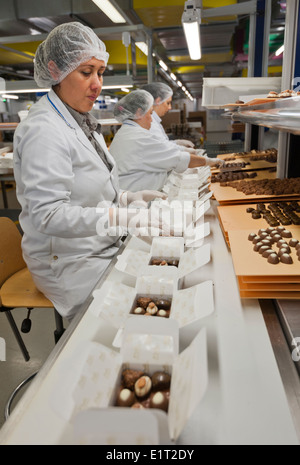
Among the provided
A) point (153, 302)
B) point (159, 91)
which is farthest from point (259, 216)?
point (159, 91)

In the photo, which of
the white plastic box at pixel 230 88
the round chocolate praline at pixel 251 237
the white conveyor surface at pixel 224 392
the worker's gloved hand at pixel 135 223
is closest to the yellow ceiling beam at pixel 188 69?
the white plastic box at pixel 230 88

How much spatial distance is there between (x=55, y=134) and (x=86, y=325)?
84 cm

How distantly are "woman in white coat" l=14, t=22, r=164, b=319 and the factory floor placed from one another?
93cm

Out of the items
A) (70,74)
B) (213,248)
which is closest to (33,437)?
(213,248)

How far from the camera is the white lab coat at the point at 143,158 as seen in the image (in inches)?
122

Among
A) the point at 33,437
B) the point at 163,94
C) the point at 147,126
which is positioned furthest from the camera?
the point at 163,94

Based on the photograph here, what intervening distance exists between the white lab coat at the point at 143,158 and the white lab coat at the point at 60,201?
49.5 inches

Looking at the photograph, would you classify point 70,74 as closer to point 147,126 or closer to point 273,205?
point 273,205

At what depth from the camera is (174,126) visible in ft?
24.1

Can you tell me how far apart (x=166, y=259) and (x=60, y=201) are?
1.64 feet

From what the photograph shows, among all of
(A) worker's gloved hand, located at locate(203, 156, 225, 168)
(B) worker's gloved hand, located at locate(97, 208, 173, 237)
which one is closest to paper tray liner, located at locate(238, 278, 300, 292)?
(B) worker's gloved hand, located at locate(97, 208, 173, 237)

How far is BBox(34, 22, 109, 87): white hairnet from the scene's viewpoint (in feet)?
5.27

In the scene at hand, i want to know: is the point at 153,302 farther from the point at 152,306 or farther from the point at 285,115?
the point at 285,115

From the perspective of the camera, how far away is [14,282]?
1.97 metres
